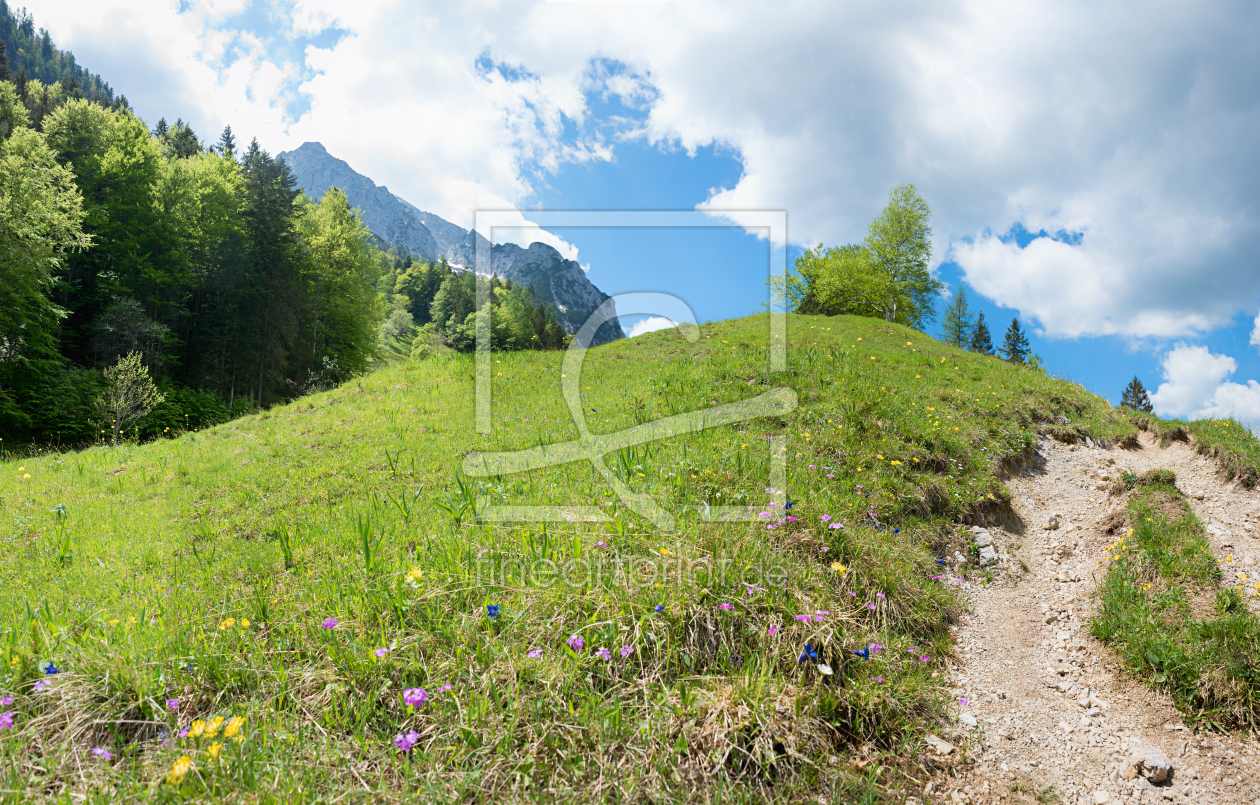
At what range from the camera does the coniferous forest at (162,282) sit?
24641mm

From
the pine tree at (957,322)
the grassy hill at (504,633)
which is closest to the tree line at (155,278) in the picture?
the grassy hill at (504,633)

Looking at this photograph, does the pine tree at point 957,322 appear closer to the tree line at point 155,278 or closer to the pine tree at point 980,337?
the pine tree at point 980,337

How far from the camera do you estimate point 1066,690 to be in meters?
4.33

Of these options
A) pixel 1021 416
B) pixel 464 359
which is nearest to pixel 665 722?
pixel 1021 416

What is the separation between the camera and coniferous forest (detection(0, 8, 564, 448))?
24.6 meters

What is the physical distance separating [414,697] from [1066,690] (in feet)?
16.3

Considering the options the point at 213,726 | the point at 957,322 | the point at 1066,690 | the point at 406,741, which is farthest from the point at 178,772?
the point at 957,322

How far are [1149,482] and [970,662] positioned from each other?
198 inches

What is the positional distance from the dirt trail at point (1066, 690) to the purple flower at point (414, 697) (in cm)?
312

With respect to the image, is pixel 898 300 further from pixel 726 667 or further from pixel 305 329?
pixel 305 329

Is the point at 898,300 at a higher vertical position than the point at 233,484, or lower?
higher

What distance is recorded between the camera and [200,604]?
14.3 feet

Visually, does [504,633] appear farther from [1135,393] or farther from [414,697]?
[1135,393]

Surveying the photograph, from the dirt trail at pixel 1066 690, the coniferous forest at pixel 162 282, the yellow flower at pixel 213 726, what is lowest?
the dirt trail at pixel 1066 690
